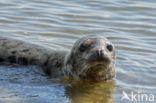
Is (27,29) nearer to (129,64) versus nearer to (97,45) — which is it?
(129,64)

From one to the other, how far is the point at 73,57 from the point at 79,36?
2.03m

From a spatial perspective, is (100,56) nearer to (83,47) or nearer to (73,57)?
(83,47)

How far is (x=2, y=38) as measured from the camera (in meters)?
8.15

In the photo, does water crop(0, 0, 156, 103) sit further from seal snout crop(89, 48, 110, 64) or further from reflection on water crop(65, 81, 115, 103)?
Answer: seal snout crop(89, 48, 110, 64)

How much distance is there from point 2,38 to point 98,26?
2.28m

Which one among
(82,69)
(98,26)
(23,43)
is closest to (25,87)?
(82,69)

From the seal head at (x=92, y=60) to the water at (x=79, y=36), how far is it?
0.16 metres

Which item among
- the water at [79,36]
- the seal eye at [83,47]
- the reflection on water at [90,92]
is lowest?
the reflection on water at [90,92]

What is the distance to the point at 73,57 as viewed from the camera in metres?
7.05

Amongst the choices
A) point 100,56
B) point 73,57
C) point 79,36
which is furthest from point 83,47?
point 79,36

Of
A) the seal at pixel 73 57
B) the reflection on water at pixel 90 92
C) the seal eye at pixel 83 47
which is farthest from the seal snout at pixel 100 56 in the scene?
the reflection on water at pixel 90 92

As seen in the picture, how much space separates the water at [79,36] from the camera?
21.8 feet

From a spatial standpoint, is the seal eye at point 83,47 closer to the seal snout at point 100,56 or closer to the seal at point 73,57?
the seal at point 73,57

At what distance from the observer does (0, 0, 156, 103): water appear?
261 inches
